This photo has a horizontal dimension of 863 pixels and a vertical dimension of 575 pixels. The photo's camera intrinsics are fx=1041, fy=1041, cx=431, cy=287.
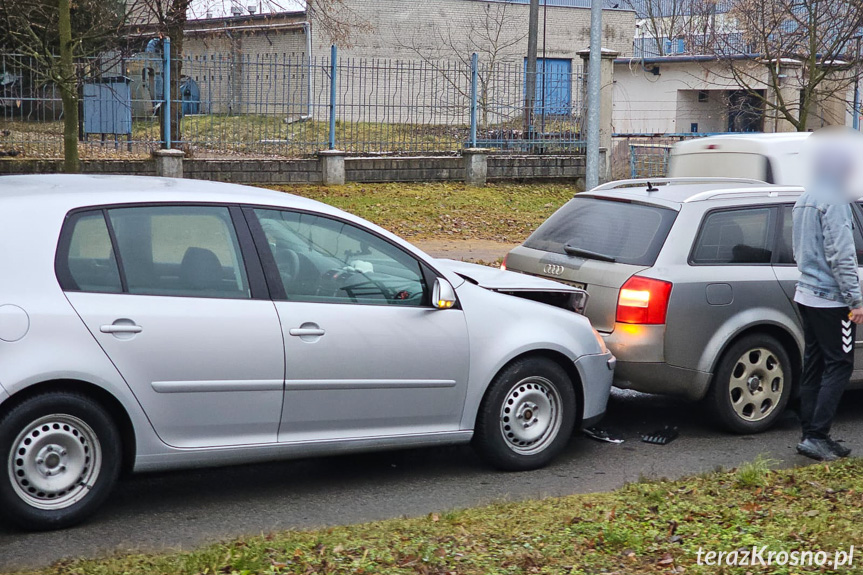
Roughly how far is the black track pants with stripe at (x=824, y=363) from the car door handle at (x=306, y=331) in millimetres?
2884

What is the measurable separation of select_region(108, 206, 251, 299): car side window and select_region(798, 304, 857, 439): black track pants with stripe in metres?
3.32

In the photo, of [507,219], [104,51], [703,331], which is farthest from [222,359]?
[104,51]

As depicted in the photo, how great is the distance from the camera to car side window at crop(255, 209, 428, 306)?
5375 mm

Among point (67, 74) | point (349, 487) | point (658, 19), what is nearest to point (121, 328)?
point (349, 487)

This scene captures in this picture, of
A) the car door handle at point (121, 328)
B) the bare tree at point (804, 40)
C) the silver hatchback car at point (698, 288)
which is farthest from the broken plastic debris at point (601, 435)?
the bare tree at point (804, 40)

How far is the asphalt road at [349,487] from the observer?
479cm

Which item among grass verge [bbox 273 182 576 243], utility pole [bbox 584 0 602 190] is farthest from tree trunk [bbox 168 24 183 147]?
utility pole [bbox 584 0 602 190]

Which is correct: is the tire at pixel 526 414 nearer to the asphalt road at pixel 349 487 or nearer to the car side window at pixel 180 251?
the asphalt road at pixel 349 487

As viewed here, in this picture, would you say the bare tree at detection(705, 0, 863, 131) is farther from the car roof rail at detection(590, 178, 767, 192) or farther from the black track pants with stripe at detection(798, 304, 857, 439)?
the black track pants with stripe at detection(798, 304, 857, 439)

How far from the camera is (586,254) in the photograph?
23.1ft

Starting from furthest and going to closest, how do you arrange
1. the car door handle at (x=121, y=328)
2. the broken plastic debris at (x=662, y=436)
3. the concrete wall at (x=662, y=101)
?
the concrete wall at (x=662, y=101) → the broken plastic debris at (x=662, y=436) → the car door handle at (x=121, y=328)

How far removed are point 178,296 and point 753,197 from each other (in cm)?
406

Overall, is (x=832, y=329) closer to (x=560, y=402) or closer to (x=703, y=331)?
(x=703, y=331)

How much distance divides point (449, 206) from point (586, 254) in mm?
11638
